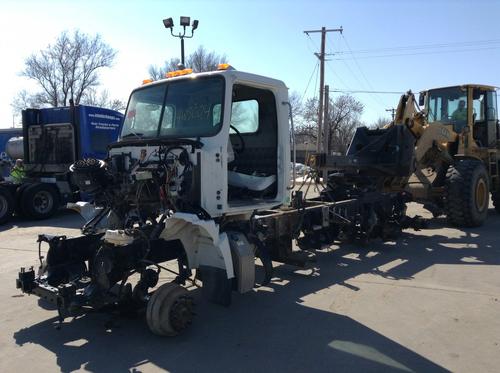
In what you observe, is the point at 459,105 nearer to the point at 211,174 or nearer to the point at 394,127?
the point at 394,127

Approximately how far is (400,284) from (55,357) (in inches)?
169

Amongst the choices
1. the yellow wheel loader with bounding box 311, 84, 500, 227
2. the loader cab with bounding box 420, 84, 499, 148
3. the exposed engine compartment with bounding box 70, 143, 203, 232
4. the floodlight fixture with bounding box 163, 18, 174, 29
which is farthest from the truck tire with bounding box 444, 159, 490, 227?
the floodlight fixture with bounding box 163, 18, 174, 29

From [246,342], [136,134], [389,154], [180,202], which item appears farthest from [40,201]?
[246,342]

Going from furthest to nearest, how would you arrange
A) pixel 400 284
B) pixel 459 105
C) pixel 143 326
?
pixel 459 105
pixel 400 284
pixel 143 326

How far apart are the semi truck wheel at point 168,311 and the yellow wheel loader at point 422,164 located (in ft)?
15.7

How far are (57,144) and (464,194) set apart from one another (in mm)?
11879

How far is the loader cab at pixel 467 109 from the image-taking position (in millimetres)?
11398

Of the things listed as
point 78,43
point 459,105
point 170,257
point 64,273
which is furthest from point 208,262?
point 78,43

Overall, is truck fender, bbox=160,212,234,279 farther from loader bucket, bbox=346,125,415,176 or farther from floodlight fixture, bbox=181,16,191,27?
floodlight fixture, bbox=181,16,191,27

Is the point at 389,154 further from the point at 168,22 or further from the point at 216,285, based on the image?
the point at 168,22

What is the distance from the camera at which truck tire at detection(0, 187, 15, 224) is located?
41.3 feet

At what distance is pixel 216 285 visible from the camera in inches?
190

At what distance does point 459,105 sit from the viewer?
38.2 ft

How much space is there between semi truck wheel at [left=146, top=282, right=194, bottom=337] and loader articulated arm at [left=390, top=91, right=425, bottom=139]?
6944 millimetres
